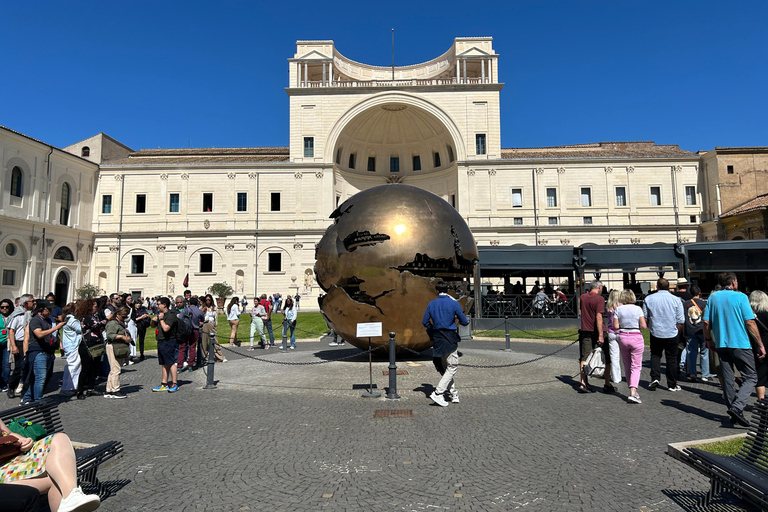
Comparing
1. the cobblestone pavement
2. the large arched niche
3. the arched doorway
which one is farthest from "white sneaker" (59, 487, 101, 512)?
the arched doorway

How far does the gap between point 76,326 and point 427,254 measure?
6.87 m

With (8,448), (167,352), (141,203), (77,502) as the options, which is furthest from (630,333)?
(141,203)

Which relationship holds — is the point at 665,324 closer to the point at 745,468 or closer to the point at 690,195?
the point at 745,468

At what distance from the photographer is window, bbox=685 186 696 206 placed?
44.1m

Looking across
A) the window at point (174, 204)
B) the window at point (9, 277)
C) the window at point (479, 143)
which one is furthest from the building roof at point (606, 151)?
the window at point (9, 277)

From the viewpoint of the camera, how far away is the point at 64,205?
41.3m

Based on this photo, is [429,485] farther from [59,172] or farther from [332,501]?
[59,172]

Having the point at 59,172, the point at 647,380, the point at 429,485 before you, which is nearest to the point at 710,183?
the point at 647,380

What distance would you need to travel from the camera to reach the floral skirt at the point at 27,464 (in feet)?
10.7

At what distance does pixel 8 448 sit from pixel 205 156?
49.7 m

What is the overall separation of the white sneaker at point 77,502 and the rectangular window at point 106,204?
48.3 m

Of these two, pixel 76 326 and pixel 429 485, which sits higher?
pixel 76 326

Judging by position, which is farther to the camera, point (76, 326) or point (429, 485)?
point (76, 326)

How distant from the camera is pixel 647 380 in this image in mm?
9602
